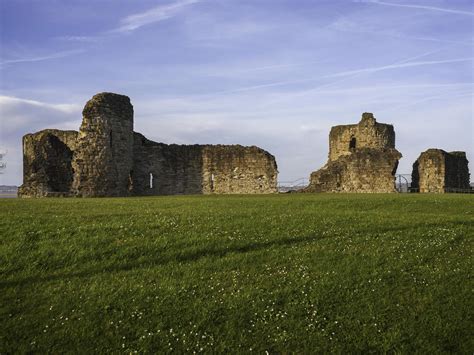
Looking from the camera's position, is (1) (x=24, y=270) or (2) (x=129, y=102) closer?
(1) (x=24, y=270)

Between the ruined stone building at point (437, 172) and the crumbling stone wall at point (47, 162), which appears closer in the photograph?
the crumbling stone wall at point (47, 162)

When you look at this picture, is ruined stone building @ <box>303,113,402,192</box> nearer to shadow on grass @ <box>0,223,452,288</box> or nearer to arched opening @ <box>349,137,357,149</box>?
arched opening @ <box>349,137,357,149</box>

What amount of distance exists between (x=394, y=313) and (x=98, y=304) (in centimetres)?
530

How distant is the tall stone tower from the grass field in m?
17.7

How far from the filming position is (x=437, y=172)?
4075cm

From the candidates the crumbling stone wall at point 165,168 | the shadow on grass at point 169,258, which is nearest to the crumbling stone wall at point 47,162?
the crumbling stone wall at point 165,168

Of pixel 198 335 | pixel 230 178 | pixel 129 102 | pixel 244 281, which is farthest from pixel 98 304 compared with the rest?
pixel 230 178

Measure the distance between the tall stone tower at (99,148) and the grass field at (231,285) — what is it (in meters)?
17.7

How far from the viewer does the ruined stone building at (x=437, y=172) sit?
4059 cm

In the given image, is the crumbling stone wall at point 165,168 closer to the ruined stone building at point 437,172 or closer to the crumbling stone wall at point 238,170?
the crumbling stone wall at point 238,170

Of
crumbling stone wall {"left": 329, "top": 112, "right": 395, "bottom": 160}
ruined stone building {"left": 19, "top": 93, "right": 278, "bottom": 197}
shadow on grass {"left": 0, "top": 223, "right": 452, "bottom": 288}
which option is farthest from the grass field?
crumbling stone wall {"left": 329, "top": 112, "right": 395, "bottom": 160}

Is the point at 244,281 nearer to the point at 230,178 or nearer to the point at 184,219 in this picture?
the point at 184,219

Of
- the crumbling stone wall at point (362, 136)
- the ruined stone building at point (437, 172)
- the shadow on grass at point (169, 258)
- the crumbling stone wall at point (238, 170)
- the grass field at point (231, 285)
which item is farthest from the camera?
the crumbling stone wall at point (362, 136)

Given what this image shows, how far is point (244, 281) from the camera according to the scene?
35.8 feet
